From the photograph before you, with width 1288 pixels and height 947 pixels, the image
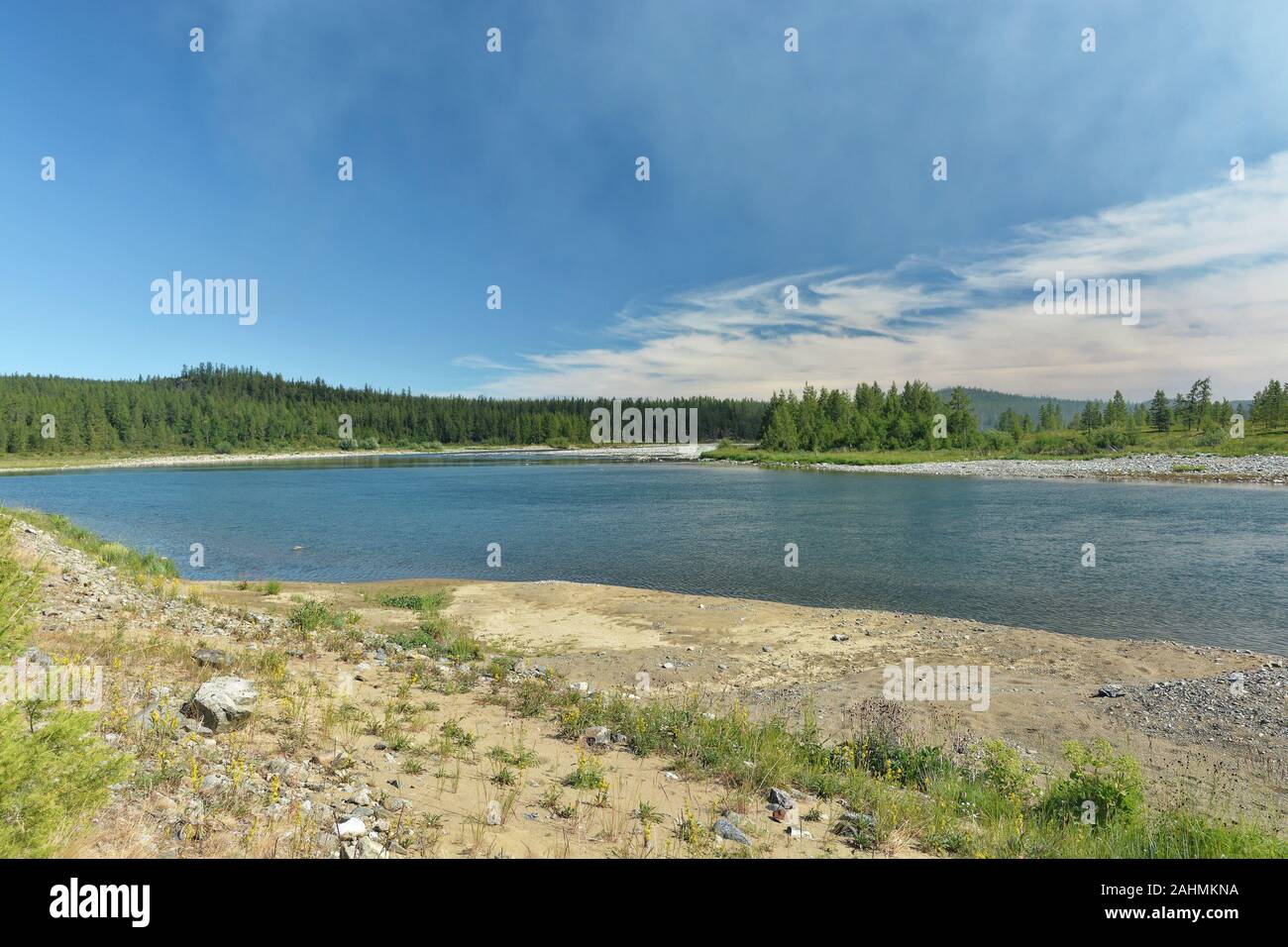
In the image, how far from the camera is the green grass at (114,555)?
23438 millimetres

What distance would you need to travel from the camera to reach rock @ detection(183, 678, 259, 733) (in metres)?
9.11

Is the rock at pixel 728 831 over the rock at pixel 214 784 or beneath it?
beneath

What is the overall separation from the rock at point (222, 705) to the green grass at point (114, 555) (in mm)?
14668

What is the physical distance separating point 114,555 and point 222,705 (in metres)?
23.0

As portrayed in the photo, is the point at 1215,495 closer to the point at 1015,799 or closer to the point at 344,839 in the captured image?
the point at 1015,799

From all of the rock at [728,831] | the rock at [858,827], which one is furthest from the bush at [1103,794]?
the rock at [728,831]

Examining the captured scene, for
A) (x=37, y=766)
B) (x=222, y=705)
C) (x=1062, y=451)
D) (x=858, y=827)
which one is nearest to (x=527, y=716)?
(x=222, y=705)

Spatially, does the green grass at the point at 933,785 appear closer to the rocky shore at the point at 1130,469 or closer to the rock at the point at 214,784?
the rock at the point at 214,784

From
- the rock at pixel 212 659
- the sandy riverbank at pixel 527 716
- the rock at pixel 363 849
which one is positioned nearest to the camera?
the rock at pixel 363 849

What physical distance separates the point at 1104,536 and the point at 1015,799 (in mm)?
38134

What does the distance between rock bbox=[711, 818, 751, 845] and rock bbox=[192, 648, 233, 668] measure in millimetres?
10180

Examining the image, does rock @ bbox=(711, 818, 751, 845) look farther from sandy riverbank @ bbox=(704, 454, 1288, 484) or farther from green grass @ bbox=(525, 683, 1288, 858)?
sandy riverbank @ bbox=(704, 454, 1288, 484)

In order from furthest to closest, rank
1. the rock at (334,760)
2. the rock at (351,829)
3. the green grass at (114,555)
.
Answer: the green grass at (114,555) < the rock at (334,760) < the rock at (351,829)
